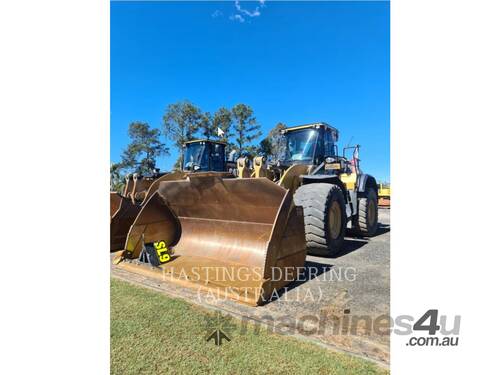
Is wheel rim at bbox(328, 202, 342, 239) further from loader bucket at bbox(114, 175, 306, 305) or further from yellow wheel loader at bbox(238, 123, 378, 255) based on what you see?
loader bucket at bbox(114, 175, 306, 305)

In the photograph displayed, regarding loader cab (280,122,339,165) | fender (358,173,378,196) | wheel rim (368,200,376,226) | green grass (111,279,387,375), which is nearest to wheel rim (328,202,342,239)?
loader cab (280,122,339,165)

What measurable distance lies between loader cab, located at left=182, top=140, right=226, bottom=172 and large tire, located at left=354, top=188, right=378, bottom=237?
5.40 m

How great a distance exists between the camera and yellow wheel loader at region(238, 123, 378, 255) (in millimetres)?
4355

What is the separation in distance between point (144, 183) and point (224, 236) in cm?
456

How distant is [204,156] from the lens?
10195 mm

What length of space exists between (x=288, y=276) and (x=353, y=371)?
1470 millimetres

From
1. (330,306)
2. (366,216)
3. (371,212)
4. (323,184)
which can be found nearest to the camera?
(330,306)

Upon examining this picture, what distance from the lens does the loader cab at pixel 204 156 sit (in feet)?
33.3

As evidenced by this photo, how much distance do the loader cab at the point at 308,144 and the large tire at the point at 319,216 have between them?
5.16 ft

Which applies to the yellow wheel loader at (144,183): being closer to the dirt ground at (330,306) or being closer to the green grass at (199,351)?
the dirt ground at (330,306)

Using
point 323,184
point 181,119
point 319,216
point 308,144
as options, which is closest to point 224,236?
point 319,216

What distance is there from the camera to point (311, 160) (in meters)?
6.04

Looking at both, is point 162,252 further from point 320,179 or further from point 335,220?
point 320,179

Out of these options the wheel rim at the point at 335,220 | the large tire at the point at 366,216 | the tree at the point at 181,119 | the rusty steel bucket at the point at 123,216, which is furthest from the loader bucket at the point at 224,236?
the tree at the point at 181,119
